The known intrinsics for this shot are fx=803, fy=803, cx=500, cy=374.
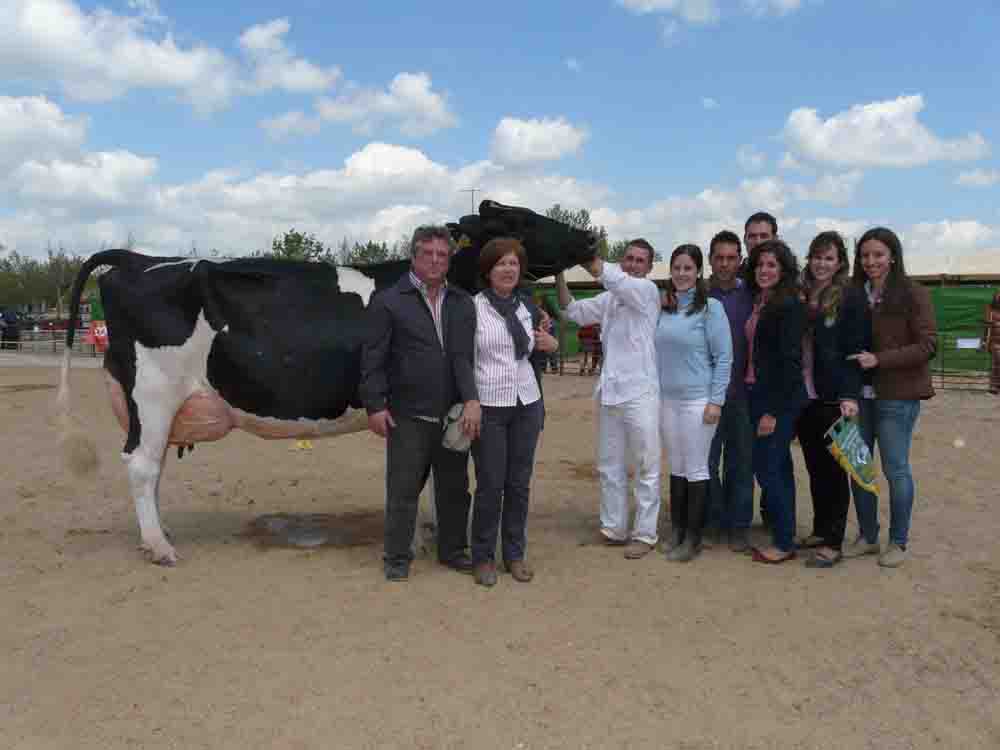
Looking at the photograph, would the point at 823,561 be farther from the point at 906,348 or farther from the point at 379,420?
the point at 379,420

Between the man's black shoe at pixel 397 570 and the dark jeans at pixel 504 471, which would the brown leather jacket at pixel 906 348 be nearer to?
the dark jeans at pixel 504 471

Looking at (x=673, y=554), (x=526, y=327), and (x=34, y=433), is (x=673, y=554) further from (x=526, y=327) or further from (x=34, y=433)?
(x=34, y=433)

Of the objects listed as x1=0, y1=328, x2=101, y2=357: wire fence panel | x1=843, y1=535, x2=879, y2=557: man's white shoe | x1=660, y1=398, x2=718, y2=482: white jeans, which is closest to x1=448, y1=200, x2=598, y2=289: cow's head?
x1=660, y1=398, x2=718, y2=482: white jeans

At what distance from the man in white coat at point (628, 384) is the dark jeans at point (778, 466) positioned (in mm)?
A: 597

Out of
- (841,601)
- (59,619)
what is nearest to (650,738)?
(841,601)

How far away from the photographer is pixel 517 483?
14.7ft

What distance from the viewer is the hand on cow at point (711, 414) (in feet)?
15.4

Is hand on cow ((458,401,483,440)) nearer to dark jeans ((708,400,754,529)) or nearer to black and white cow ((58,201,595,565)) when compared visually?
black and white cow ((58,201,595,565))

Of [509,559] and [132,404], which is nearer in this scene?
[509,559]

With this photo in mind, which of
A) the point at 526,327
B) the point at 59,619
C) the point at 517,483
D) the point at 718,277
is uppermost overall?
the point at 718,277

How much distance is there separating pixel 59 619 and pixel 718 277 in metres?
4.19

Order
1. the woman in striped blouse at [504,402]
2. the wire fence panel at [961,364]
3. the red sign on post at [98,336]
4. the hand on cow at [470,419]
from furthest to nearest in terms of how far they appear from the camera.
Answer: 1. the red sign on post at [98,336]
2. the wire fence panel at [961,364]
3. the woman in striped blouse at [504,402]
4. the hand on cow at [470,419]

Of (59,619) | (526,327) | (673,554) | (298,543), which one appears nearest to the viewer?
(59,619)

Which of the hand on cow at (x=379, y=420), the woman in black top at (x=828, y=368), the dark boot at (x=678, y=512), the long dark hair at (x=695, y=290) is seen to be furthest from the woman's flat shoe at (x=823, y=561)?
the hand on cow at (x=379, y=420)
